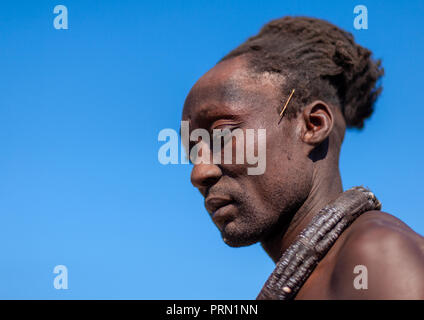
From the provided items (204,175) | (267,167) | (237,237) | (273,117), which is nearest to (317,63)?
(273,117)

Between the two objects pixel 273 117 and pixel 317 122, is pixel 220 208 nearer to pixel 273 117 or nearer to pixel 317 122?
pixel 273 117

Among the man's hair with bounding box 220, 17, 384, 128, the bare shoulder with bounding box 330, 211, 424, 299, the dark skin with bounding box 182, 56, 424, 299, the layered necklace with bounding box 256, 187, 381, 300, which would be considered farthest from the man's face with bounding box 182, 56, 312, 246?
the bare shoulder with bounding box 330, 211, 424, 299

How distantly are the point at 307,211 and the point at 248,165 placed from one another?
64 centimetres

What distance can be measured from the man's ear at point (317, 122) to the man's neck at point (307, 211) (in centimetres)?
34

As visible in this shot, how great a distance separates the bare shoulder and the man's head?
35.2 inches

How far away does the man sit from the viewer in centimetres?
405

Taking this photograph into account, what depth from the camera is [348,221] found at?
14.1 ft

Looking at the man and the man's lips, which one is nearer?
the man

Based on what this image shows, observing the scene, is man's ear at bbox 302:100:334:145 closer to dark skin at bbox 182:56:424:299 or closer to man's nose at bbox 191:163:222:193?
dark skin at bbox 182:56:424:299

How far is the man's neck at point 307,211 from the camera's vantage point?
15.5ft
